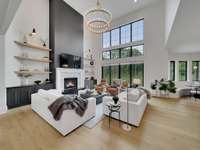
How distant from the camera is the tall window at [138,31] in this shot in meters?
7.29

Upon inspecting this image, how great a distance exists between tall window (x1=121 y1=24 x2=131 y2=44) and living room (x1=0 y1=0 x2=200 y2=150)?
2.8 inches

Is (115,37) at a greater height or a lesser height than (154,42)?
greater

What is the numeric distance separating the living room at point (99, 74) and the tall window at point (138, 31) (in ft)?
0.23

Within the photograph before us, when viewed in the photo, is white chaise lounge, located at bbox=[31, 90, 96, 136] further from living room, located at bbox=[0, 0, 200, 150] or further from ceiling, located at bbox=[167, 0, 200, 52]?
ceiling, located at bbox=[167, 0, 200, 52]

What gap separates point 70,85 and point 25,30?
3.61 metres

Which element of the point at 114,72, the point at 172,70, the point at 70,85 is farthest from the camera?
the point at 114,72

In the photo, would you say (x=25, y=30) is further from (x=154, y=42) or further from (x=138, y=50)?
(x=154, y=42)

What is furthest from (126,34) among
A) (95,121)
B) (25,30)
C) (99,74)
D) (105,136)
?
(105,136)

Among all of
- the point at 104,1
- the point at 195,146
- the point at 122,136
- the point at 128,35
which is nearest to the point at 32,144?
the point at 122,136

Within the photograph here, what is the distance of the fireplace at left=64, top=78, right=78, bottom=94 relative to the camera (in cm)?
644

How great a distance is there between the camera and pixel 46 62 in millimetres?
5801

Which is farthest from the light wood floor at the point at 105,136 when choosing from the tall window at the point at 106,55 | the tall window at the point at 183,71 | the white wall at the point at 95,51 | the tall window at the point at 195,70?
the tall window at the point at 106,55

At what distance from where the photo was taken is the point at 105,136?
246cm

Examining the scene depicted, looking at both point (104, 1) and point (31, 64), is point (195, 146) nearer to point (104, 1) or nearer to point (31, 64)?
point (31, 64)
